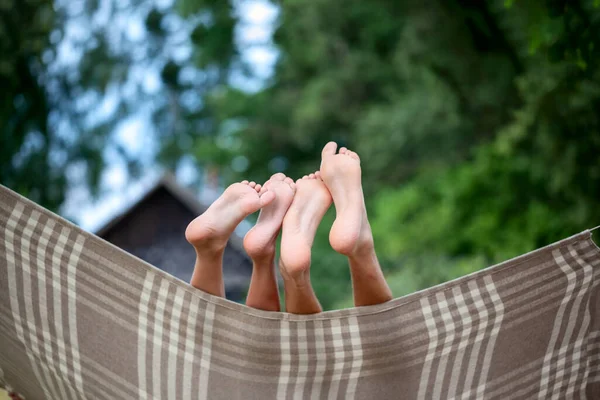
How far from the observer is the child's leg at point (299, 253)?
3.64ft

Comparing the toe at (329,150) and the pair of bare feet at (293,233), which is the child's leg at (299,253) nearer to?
the pair of bare feet at (293,233)

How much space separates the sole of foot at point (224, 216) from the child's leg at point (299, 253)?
0.21 feet

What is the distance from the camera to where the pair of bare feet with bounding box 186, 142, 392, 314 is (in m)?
1.14

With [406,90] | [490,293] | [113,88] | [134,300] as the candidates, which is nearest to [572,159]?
[490,293]

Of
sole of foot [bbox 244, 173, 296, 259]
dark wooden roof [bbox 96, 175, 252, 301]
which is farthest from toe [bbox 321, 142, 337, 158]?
dark wooden roof [bbox 96, 175, 252, 301]

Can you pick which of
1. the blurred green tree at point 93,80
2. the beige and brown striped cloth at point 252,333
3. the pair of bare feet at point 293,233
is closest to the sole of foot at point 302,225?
the pair of bare feet at point 293,233

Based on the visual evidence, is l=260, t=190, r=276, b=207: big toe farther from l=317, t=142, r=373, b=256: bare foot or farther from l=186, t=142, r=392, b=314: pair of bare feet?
l=317, t=142, r=373, b=256: bare foot

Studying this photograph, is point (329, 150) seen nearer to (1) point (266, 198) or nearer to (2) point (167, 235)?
(1) point (266, 198)

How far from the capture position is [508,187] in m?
5.73

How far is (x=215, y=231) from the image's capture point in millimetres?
1171

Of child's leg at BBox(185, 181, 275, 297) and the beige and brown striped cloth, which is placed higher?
child's leg at BBox(185, 181, 275, 297)

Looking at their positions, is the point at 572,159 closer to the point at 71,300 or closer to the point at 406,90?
the point at 71,300

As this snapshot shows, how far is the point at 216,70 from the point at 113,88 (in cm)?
165

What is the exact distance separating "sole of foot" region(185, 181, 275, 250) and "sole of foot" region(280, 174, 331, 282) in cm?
6
